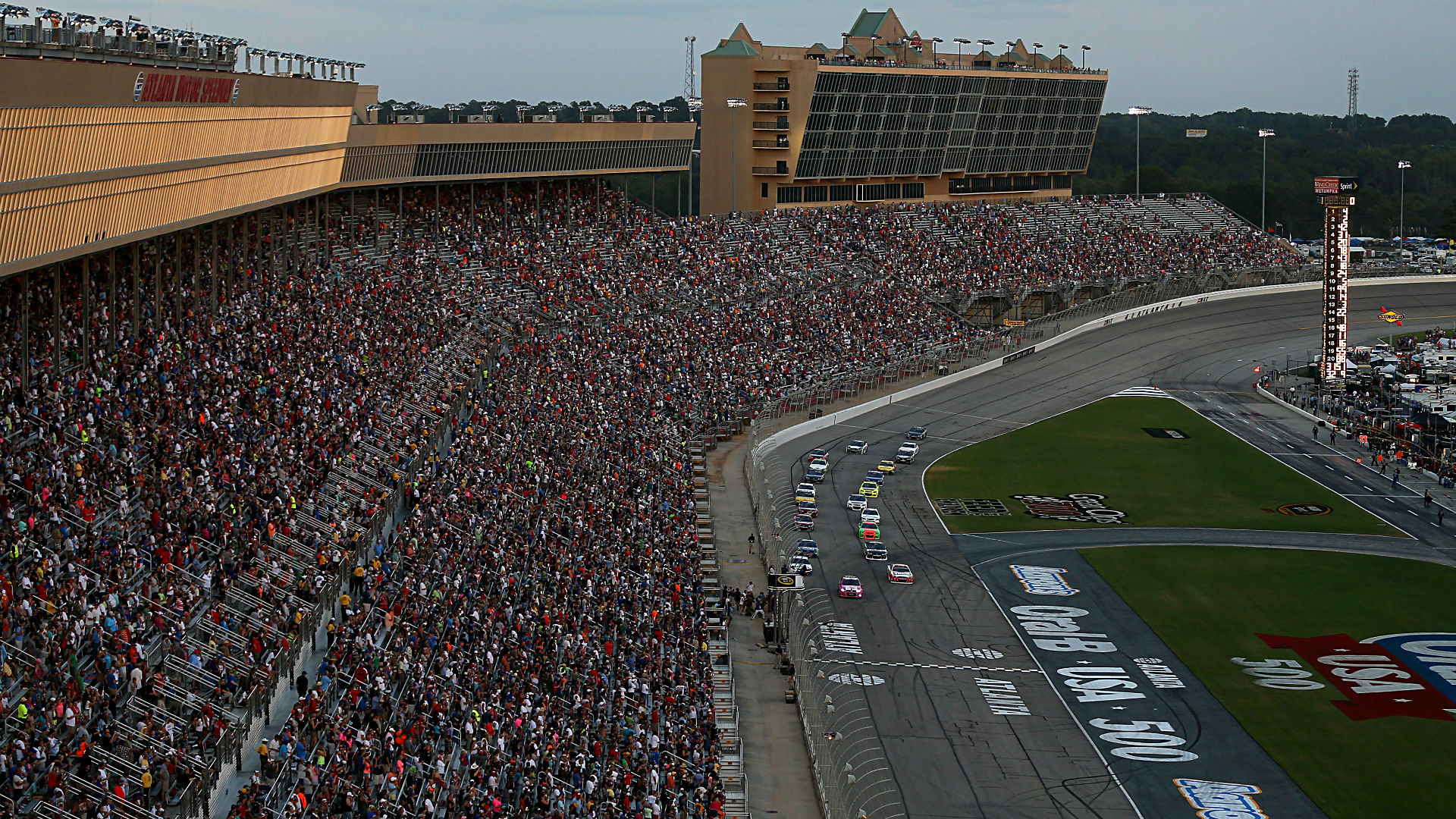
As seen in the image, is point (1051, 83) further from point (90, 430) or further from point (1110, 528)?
point (90, 430)

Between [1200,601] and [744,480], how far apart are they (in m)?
19.8

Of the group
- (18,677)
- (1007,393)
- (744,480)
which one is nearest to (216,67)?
(18,677)

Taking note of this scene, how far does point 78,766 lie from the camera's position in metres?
25.2

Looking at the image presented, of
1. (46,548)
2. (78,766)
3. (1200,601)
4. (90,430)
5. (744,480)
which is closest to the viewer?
(78,766)

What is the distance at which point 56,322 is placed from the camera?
37.4m

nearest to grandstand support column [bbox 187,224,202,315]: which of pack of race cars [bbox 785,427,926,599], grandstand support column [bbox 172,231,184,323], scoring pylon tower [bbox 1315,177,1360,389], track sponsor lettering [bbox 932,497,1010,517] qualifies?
grandstand support column [bbox 172,231,184,323]

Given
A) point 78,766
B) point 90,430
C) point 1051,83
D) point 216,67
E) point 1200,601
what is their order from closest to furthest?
point 78,766, point 90,430, point 216,67, point 1200,601, point 1051,83

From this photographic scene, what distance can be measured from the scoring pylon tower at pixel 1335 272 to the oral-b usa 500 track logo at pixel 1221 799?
194 feet

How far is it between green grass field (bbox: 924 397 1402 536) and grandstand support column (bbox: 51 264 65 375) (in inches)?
1571

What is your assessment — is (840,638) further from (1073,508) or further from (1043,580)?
(1073,508)

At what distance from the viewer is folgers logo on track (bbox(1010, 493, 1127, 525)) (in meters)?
70.6

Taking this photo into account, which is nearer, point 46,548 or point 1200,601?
point 46,548

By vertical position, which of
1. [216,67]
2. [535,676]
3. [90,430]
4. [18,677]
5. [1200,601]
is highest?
[216,67]

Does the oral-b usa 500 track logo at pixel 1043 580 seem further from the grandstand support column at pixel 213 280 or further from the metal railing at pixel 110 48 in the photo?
the metal railing at pixel 110 48
